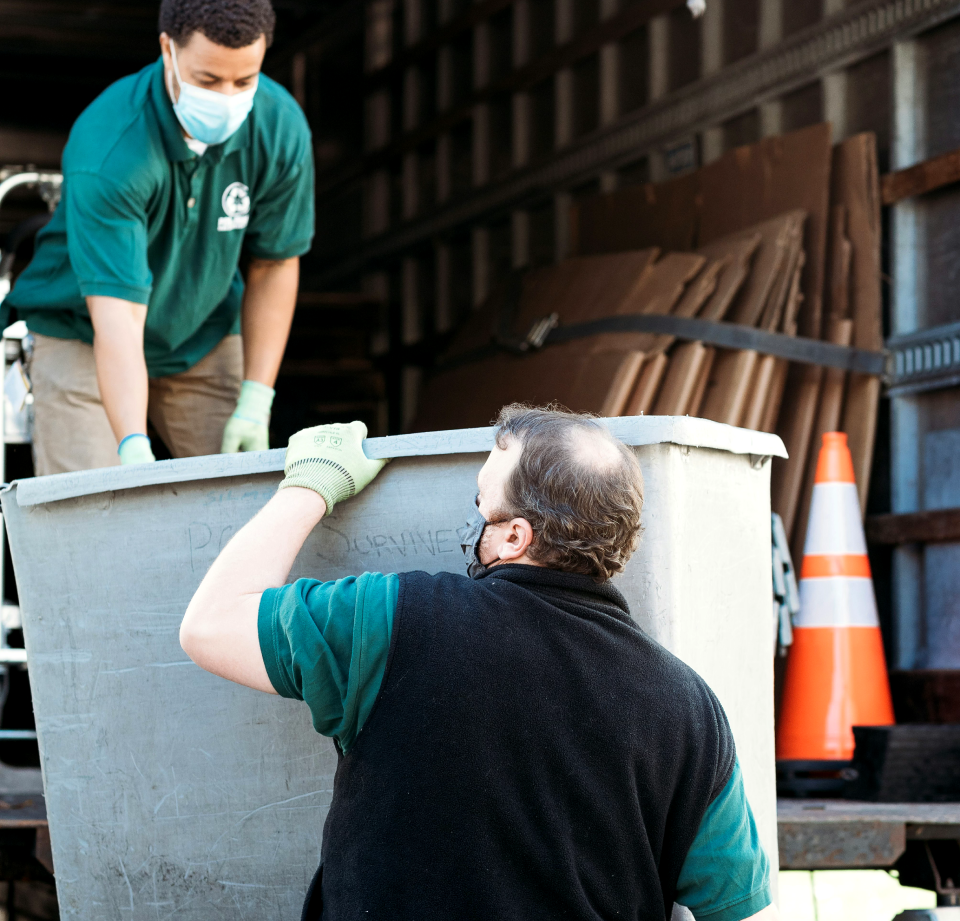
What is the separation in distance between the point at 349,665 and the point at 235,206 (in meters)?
1.73

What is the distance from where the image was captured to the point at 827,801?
115 inches

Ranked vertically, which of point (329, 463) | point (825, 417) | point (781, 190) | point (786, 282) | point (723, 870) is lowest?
point (723, 870)

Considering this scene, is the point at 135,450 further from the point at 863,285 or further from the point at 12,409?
the point at 863,285

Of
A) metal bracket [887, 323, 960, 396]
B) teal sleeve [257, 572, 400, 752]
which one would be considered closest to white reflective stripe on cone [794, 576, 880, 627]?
metal bracket [887, 323, 960, 396]

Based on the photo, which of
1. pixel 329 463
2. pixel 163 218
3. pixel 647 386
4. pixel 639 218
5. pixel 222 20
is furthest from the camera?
pixel 639 218

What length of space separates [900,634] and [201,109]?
2.54 meters

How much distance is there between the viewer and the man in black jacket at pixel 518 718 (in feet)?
4.96

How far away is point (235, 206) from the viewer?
3008 millimetres

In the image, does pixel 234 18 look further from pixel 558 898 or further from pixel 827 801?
pixel 827 801

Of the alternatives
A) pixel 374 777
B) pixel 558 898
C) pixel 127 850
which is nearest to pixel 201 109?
pixel 127 850

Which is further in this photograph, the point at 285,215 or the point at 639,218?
the point at 639,218

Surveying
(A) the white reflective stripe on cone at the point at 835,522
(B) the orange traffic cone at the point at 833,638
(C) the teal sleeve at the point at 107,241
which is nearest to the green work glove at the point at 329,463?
(C) the teal sleeve at the point at 107,241

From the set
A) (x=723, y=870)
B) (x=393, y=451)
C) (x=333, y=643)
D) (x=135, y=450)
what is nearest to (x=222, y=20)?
(x=135, y=450)

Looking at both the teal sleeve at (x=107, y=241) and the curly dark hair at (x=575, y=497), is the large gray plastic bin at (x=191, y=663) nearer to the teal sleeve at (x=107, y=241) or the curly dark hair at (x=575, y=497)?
the curly dark hair at (x=575, y=497)
